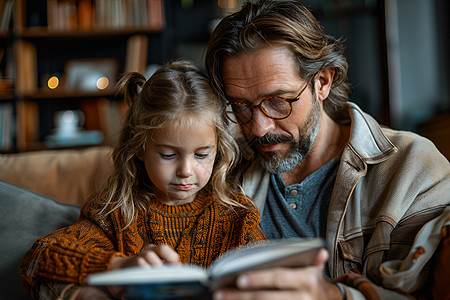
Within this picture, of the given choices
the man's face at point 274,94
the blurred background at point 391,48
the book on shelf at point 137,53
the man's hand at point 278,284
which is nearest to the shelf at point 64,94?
the book on shelf at point 137,53

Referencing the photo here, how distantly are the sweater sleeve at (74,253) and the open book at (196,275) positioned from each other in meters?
0.29

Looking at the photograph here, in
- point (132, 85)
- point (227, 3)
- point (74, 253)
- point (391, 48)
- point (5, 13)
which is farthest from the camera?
point (227, 3)

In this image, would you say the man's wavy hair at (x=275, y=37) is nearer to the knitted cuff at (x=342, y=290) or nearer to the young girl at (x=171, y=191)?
the young girl at (x=171, y=191)

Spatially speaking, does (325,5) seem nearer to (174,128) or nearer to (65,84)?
(65,84)

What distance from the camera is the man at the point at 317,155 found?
1.38 m

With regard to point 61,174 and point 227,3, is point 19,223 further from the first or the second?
point 227,3

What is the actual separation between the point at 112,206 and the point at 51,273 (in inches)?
12.7

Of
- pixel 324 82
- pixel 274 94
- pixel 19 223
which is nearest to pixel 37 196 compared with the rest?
pixel 19 223

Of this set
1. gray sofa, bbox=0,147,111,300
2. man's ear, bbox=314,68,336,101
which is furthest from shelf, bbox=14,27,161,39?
man's ear, bbox=314,68,336,101

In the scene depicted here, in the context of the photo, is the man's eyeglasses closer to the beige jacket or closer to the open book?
the beige jacket

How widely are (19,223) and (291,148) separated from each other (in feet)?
3.33

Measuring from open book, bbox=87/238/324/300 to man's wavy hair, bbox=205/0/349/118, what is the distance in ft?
2.79

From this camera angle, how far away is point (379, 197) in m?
1.49

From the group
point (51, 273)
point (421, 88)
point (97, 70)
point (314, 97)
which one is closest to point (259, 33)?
point (314, 97)
